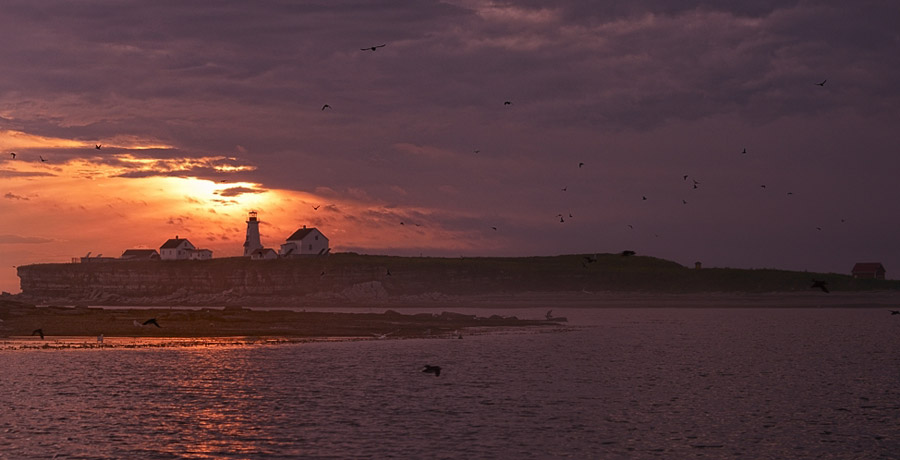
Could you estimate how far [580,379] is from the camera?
47938 millimetres

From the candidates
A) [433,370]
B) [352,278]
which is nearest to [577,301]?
[352,278]

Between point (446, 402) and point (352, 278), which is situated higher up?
point (352, 278)

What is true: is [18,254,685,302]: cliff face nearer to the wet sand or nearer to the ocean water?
the wet sand

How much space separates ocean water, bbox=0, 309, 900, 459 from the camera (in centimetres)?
2900

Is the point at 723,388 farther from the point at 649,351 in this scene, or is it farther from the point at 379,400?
the point at 649,351

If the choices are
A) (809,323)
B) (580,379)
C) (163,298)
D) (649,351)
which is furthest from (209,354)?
(163,298)

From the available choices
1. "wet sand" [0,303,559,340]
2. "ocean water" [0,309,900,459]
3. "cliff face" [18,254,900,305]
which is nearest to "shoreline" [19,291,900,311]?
"cliff face" [18,254,900,305]

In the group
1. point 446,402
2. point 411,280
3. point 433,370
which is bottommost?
point 446,402

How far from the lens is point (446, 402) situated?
38.8 metres

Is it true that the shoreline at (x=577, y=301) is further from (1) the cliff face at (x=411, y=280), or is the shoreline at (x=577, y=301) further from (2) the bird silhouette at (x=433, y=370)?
(2) the bird silhouette at (x=433, y=370)

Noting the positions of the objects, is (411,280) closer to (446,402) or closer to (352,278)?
(352,278)

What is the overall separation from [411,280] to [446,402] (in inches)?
5550

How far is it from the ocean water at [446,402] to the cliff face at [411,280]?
10855cm

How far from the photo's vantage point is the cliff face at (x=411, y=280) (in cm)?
17600
